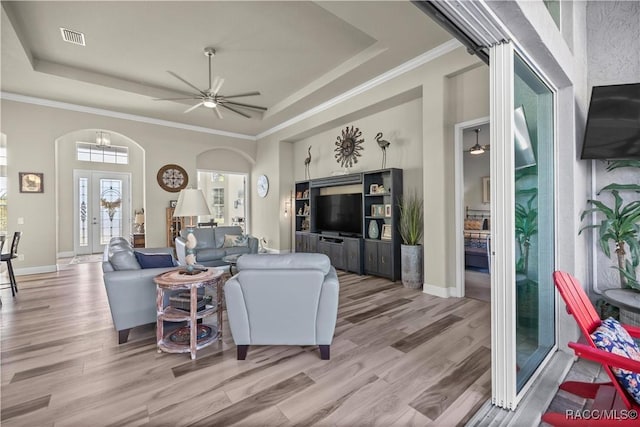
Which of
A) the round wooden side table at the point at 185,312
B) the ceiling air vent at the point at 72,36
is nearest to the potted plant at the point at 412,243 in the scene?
the round wooden side table at the point at 185,312

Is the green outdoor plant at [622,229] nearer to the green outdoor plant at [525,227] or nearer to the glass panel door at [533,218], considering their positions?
the glass panel door at [533,218]

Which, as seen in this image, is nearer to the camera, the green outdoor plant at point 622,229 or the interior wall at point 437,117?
the green outdoor plant at point 622,229

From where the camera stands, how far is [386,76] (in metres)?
4.52

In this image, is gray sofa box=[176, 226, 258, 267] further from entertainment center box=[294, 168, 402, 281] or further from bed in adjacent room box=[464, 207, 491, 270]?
bed in adjacent room box=[464, 207, 491, 270]

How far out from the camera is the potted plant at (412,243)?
4.27m

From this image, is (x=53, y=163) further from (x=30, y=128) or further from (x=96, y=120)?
(x=96, y=120)

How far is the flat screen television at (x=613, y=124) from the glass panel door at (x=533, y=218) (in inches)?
12.1

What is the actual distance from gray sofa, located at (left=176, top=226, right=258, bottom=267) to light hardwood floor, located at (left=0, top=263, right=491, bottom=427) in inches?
76.9

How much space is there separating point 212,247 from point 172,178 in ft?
8.14

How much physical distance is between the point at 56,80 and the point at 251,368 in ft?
18.6

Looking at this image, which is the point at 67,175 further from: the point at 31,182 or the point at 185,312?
the point at 185,312

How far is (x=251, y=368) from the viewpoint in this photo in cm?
220

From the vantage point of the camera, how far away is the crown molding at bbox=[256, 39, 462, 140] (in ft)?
12.3

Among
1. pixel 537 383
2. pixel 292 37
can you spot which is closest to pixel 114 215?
pixel 292 37
